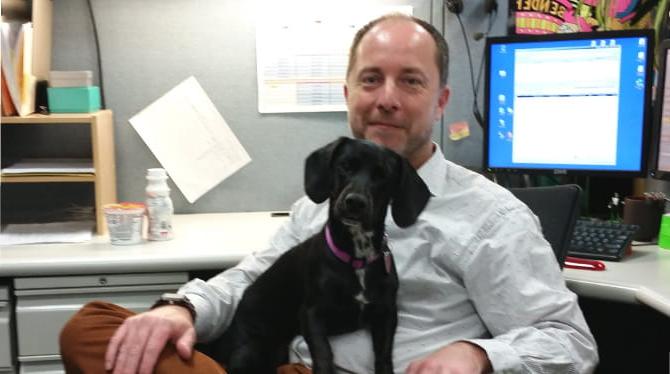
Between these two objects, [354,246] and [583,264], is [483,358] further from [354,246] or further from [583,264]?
[583,264]

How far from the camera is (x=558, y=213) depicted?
1.30 meters

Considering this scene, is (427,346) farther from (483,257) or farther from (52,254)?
(52,254)

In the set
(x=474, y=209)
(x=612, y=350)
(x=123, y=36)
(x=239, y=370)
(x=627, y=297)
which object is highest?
(x=123, y=36)

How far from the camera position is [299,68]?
6.00ft

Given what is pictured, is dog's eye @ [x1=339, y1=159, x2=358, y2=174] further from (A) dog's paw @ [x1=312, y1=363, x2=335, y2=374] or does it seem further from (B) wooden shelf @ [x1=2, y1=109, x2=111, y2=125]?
(B) wooden shelf @ [x1=2, y1=109, x2=111, y2=125]

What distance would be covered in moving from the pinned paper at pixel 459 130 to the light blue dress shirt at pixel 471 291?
28.6 inches

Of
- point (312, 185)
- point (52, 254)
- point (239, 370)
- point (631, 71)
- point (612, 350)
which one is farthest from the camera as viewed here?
point (612, 350)

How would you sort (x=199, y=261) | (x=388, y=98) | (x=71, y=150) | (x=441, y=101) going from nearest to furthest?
(x=388, y=98) < (x=441, y=101) < (x=199, y=261) < (x=71, y=150)

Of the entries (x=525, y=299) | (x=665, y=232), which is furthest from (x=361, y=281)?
(x=665, y=232)

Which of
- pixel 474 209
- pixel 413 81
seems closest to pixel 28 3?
pixel 413 81

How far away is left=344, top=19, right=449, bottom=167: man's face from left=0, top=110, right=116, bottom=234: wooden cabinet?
0.72 meters

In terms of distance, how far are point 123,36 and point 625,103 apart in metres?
1.35

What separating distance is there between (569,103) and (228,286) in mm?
993

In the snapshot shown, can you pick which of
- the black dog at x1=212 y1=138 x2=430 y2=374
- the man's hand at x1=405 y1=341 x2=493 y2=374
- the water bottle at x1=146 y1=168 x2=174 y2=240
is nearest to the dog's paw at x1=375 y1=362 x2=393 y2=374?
the black dog at x1=212 y1=138 x2=430 y2=374
